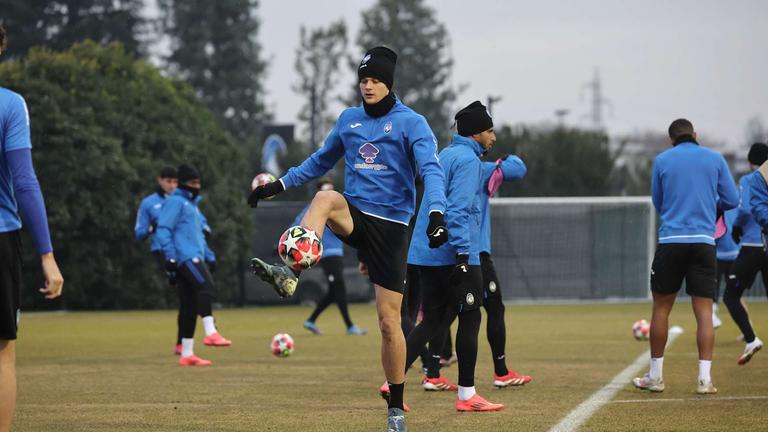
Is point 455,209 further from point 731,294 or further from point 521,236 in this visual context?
point 521,236

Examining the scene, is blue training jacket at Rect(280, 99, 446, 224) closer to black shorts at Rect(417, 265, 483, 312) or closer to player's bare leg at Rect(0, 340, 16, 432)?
black shorts at Rect(417, 265, 483, 312)

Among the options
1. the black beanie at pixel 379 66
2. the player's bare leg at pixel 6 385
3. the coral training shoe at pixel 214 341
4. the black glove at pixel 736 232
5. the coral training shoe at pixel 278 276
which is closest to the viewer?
the player's bare leg at pixel 6 385

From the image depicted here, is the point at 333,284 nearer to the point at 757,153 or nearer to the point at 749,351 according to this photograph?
the point at 757,153

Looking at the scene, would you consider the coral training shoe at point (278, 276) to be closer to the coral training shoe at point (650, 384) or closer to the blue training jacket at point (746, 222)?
the coral training shoe at point (650, 384)

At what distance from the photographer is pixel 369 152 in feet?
26.1

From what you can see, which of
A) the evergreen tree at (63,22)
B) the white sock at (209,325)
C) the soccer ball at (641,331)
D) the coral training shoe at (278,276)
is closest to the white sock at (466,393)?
the coral training shoe at (278,276)

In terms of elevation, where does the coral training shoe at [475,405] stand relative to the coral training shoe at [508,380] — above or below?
above

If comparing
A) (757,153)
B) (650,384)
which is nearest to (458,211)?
(650,384)

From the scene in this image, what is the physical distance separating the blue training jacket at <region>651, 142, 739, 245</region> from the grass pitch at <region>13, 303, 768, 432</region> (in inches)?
50.9

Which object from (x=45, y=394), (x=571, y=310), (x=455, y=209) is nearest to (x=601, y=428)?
(x=455, y=209)

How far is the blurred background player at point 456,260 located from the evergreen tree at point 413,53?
55.0m

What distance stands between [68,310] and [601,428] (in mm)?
24672

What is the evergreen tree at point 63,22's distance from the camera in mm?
56344

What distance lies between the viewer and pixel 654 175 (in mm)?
10625
